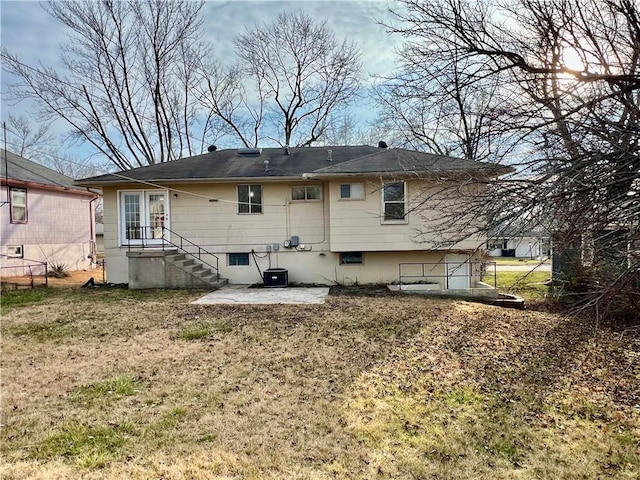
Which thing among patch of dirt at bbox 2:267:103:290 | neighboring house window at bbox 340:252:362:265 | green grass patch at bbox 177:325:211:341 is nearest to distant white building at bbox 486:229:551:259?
green grass patch at bbox 177:325:211:341

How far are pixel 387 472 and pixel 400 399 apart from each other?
141 cm

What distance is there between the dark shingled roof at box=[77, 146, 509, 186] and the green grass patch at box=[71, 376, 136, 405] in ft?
25.7

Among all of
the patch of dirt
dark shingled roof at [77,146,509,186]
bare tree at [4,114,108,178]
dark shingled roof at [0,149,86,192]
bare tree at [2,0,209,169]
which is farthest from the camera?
bare tree at [4,114,108,178]

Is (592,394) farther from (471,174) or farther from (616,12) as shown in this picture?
(616,12)

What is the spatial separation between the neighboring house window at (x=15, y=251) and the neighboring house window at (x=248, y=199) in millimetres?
9647

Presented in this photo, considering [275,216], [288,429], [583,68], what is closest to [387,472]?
[288,429]

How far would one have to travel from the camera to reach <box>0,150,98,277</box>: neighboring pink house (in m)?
14.9

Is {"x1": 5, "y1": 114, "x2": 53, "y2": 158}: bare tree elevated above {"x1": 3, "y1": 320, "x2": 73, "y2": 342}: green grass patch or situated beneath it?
elevated above

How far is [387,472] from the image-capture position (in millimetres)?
2951

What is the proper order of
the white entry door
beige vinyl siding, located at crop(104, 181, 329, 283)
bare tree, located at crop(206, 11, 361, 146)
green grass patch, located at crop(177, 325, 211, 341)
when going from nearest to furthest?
green grass patch, located at crop(177, 325, 211, 341) < the white entry door < beige vinyl siding, located at crop(104, 181, 329, 283) < bare tree, located at crop(206, 11, 361, 146)

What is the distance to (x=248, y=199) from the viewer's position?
1272 cm

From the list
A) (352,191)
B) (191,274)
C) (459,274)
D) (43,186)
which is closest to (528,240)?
(352,191)

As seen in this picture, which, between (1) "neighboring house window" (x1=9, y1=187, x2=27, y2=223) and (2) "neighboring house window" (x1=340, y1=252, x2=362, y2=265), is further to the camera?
(1) "neighboring house window" (x1=9, y1=187, x2=27, y2=223)

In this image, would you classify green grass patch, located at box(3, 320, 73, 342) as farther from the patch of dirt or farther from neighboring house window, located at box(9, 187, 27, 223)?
neighboring house window, located at box(9, 187, 27, 223)
